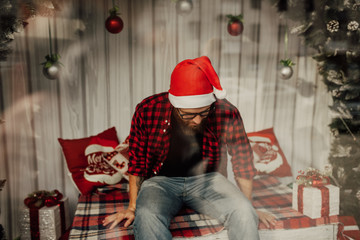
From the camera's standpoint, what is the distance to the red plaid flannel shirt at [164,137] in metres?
1.33

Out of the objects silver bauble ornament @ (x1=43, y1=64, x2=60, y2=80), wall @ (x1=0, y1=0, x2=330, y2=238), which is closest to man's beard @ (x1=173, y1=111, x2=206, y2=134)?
wall @ (x1=0, y1=0, x2=330, y2=238)

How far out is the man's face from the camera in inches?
46.9

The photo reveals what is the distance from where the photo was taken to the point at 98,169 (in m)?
1.66

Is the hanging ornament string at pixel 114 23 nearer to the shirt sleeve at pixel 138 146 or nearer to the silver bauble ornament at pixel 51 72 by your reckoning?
the silver bauble ornament at pixel 51 72

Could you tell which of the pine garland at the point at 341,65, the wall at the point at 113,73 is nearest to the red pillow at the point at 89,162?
the wall at the point at 113,73

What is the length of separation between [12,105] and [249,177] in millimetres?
1347

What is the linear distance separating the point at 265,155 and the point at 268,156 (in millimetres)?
21

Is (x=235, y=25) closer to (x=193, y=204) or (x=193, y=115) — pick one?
(x=193, y=115)

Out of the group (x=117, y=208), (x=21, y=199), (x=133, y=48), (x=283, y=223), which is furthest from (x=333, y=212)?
(x=21, y=199)

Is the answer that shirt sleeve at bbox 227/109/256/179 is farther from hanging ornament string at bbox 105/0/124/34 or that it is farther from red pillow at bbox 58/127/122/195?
hanging ornament string at bbox 105/0/124/34

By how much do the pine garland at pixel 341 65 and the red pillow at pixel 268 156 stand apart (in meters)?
0.29

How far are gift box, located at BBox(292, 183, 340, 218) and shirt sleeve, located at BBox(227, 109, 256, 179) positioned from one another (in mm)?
245

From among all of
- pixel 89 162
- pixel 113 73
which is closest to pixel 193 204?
pixel 89 162

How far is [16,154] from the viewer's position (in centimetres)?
177
